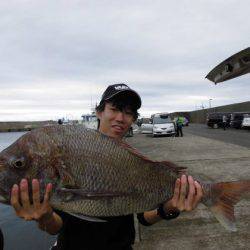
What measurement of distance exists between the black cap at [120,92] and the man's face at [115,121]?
8 cm

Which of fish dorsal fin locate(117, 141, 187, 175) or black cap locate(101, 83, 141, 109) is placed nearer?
fish dorsal fin locate(117, 141, 187, 175)

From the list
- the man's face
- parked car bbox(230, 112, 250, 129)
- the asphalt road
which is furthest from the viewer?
parked car bbox(230, 112, 250, 129)

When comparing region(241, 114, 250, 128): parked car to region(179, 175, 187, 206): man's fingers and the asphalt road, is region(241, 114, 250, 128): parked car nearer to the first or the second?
the asphalt road

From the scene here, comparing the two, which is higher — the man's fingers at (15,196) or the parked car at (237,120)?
the man's fingers at (15,196)

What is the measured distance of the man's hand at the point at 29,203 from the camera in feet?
8.30

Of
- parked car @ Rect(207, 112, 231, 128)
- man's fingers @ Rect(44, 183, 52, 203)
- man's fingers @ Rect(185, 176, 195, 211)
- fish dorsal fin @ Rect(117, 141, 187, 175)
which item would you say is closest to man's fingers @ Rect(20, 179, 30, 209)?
man's fingers @ Rect(44, 183, 52, 203)

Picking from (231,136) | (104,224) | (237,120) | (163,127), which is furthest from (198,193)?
(237,120)

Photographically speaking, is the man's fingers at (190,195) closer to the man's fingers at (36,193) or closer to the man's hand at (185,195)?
the man's hand at (185,195)

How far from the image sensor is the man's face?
3.50m

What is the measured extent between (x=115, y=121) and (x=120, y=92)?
24 centimetres

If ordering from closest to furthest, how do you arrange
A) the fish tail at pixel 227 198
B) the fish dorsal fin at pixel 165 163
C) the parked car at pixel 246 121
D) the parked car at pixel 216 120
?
the fish dorsal fin at pixel 165 163
the fish tail at pixel 227 198
the parked car at pixel 246 121
the parked car at pixel 216 120

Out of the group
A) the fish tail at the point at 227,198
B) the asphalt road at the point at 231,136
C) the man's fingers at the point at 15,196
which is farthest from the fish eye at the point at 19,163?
the asphalt road at the point at 231,136

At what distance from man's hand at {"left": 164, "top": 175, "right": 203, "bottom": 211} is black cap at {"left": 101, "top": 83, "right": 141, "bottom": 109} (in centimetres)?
87

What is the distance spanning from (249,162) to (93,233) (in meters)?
12.8
